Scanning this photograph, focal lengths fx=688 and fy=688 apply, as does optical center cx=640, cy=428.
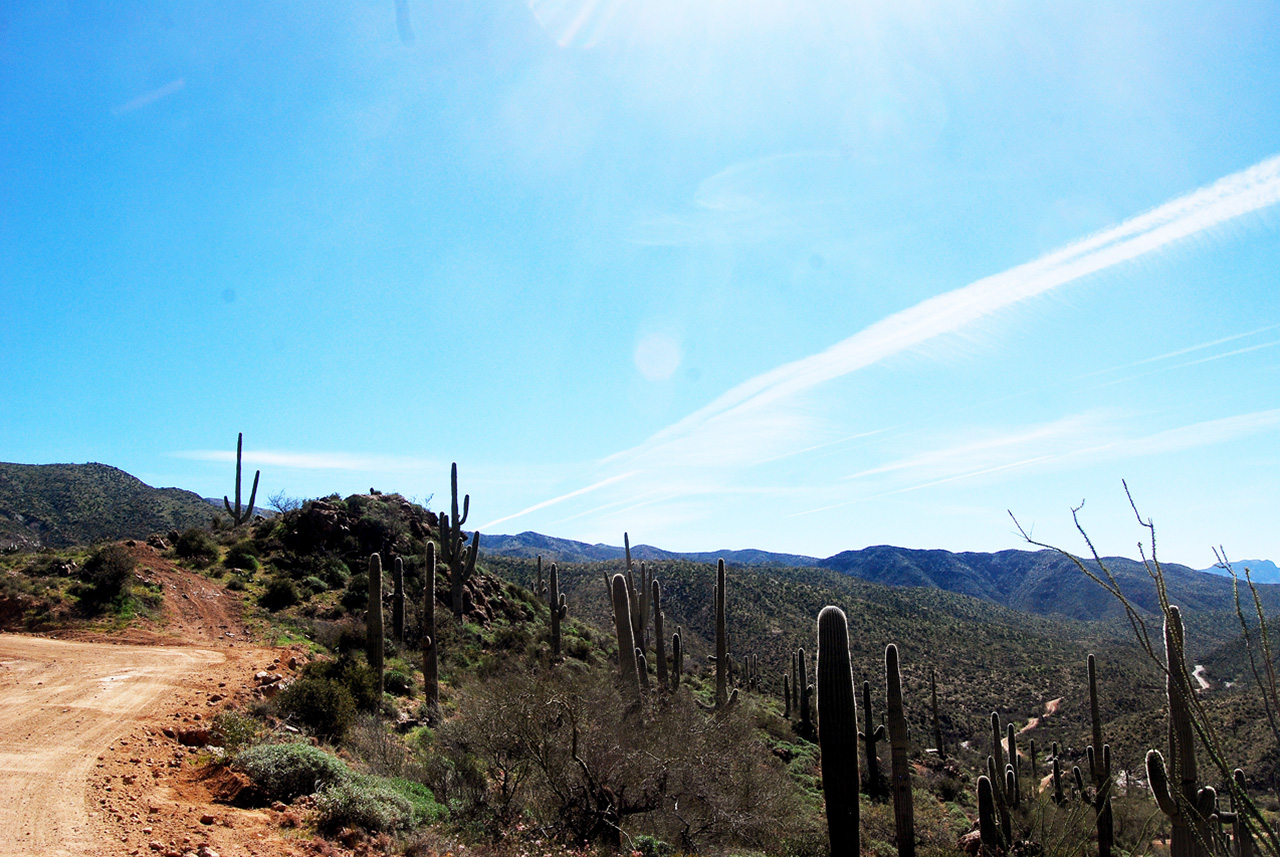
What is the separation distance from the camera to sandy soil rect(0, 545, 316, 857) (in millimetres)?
6391

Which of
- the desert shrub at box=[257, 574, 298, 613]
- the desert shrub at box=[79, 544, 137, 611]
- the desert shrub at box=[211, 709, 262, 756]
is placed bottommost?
the desert shrub at box=[211, 709, 262, 756]

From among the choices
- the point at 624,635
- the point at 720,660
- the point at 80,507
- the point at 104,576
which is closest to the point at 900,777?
the point at 624,635

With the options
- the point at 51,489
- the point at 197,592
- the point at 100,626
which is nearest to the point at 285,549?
the point at 197,592

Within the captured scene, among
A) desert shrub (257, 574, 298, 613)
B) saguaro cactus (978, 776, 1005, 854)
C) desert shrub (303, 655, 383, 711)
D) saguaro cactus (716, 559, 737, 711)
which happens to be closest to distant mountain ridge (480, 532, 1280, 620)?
desert shrub (257, 574, 298, 613)

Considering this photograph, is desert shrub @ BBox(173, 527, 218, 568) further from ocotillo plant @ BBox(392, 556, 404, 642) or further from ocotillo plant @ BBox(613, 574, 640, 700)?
ocotillo plant @ BBox(613, 574, 640, 700)

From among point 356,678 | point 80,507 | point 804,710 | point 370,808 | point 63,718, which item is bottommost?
point 804,710

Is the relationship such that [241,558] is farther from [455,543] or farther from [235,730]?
[235,730]

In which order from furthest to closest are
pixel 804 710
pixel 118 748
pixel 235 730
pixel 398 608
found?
pixel 804 710
pixel 398 608
pixel 235 730
pixel 118 748

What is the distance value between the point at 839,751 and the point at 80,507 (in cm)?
4836

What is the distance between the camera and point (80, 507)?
134 feet

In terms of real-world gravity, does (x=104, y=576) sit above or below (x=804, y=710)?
above

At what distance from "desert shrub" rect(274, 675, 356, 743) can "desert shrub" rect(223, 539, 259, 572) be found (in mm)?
14680

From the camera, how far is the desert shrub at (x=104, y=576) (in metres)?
18.5

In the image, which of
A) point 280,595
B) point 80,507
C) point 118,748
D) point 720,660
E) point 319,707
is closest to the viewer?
point 118,748
